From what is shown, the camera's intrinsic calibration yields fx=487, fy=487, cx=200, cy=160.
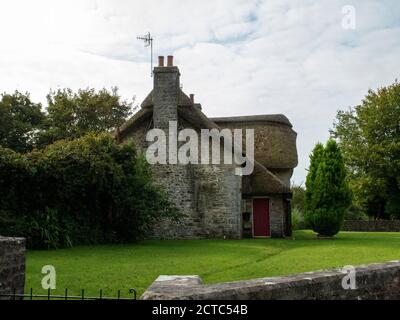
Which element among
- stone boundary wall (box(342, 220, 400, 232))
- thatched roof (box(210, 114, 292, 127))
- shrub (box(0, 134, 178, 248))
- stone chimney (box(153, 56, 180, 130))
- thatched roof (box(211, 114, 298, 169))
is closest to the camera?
shrub (box(0, 134, 178, 248))

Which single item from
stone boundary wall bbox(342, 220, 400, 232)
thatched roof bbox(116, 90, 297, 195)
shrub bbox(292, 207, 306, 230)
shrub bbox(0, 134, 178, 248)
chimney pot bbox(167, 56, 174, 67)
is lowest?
stone boundary wall bbox(342, 220, 400, 232)

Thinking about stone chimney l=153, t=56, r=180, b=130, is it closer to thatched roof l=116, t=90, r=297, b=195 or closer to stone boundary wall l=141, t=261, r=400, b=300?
thatched roof l=116, t=90, r=297, b=195

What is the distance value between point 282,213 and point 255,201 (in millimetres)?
1506

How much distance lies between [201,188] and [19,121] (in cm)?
1853

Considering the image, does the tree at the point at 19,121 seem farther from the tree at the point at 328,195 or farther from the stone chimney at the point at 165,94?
the tree at the point at 328,195

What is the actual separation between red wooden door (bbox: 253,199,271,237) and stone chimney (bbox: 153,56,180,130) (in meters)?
6.23

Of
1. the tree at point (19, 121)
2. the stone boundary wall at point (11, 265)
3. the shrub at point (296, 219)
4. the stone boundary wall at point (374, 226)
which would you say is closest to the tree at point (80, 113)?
the tree at point (19, 121)

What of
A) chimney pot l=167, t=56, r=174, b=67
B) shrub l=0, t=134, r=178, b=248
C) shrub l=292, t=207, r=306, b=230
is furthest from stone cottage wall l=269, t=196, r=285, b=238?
shrub l=292, t=207, r=306, b=230

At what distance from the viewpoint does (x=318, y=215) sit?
23.9 meters

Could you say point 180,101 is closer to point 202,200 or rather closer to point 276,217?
point 202,200

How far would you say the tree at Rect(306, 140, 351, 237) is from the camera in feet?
78.3
